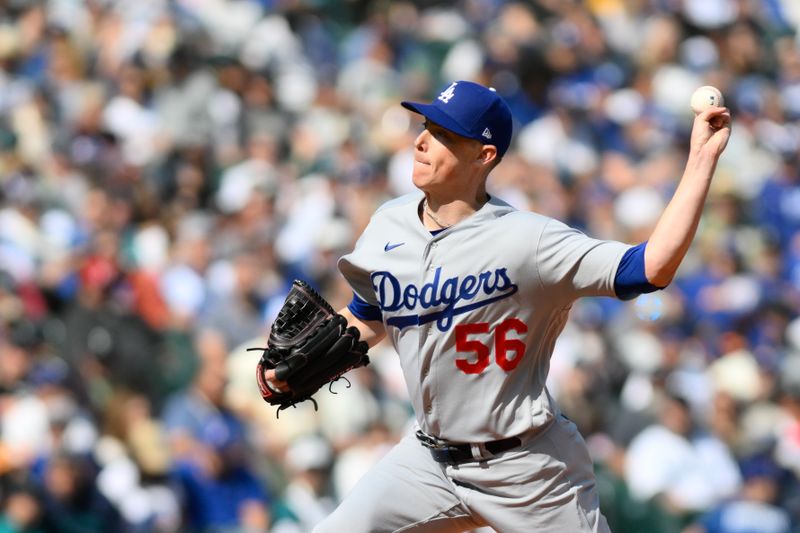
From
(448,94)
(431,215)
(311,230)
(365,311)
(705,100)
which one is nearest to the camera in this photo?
(705,100)

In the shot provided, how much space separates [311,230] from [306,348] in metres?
6.41

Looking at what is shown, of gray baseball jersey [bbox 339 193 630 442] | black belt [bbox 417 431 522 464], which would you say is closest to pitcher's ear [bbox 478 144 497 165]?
gray baseball jersey [bbox 339 193 630 442]

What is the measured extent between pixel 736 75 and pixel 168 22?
5890 millimetres

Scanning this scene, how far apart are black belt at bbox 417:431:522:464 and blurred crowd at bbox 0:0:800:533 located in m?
3.93

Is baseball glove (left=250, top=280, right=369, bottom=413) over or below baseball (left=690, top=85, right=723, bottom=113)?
below

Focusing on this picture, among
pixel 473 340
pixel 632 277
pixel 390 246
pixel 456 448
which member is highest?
pixel 390 246

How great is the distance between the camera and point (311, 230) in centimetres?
1102

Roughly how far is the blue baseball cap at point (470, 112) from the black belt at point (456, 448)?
93 cm

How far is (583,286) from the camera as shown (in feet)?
14.3

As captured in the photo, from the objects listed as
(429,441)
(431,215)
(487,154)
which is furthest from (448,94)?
(429,441)

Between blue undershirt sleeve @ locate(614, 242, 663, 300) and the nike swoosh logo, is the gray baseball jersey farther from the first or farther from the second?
blue undershirt sleeve @ locate(614, 242, 663, 300)

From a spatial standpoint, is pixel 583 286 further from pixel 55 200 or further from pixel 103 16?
pixel 103 16

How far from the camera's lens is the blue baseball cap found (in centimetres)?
457

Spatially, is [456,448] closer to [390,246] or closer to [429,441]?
[429,441]
